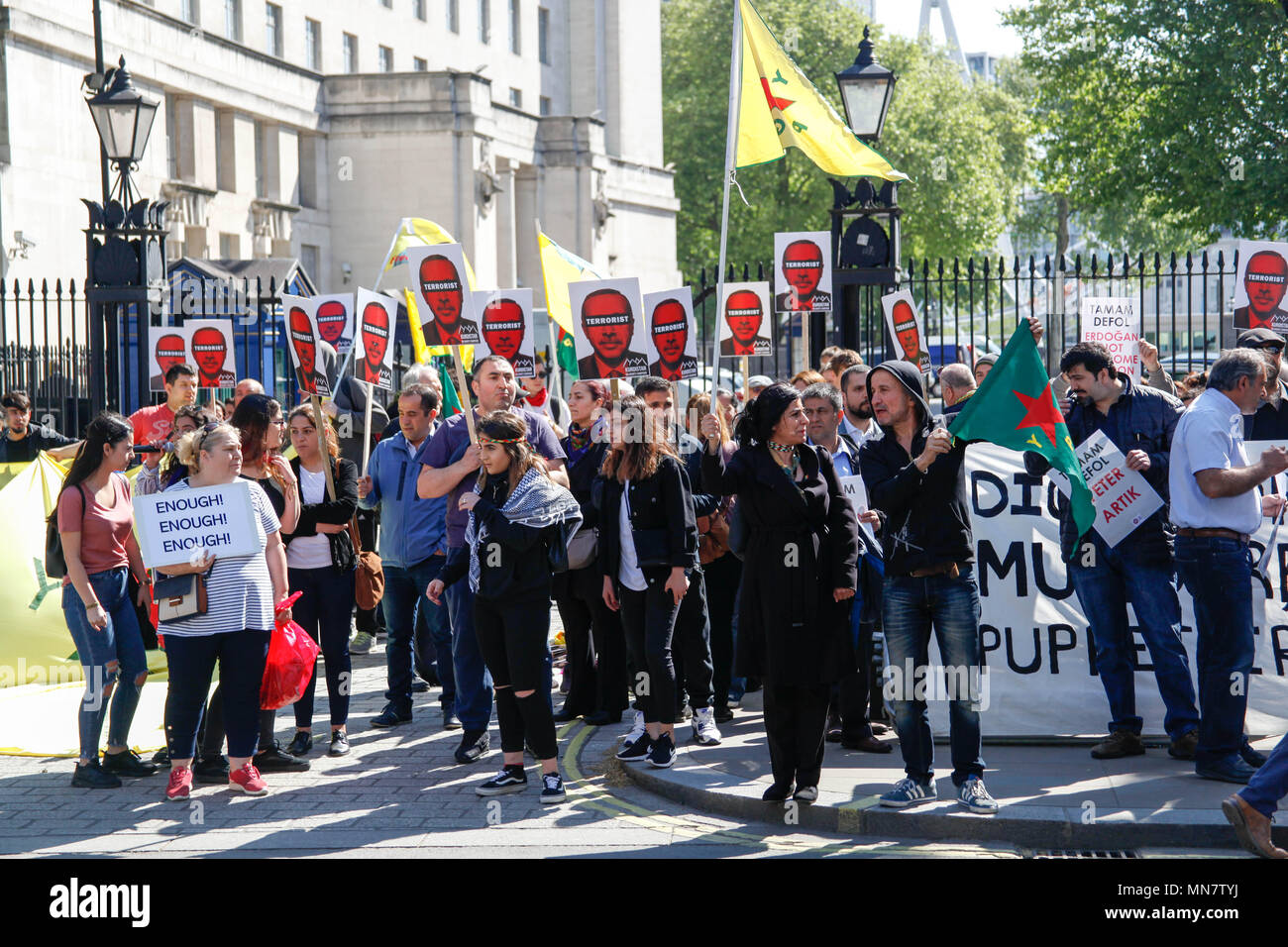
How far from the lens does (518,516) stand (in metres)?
7.30

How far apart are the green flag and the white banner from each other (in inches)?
50.9

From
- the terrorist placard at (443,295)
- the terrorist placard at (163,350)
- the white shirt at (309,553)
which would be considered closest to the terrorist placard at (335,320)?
the terrorist placard at (163,350)

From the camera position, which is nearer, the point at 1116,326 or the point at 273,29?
the point at 1116,326

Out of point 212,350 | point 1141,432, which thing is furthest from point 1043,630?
point 212,350

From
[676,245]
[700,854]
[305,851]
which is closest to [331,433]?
[305,851]

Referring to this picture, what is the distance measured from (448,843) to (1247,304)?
8765 mm

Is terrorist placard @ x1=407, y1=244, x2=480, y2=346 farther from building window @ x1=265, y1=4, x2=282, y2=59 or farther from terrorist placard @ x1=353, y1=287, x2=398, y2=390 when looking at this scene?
building window @ x1=265, y1=4, x2=282, y2=59

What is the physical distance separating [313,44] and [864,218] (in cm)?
3466

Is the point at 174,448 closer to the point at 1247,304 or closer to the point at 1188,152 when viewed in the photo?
the point at 1247,304

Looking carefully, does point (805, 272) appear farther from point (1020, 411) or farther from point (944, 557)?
point (944, 557)

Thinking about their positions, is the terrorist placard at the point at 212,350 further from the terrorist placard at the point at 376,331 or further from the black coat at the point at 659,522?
the black coat at the point at 659,522

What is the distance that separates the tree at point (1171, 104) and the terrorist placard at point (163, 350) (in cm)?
1787

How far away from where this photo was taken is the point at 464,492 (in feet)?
27.8

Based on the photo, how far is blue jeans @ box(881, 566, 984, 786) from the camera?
6746mm
